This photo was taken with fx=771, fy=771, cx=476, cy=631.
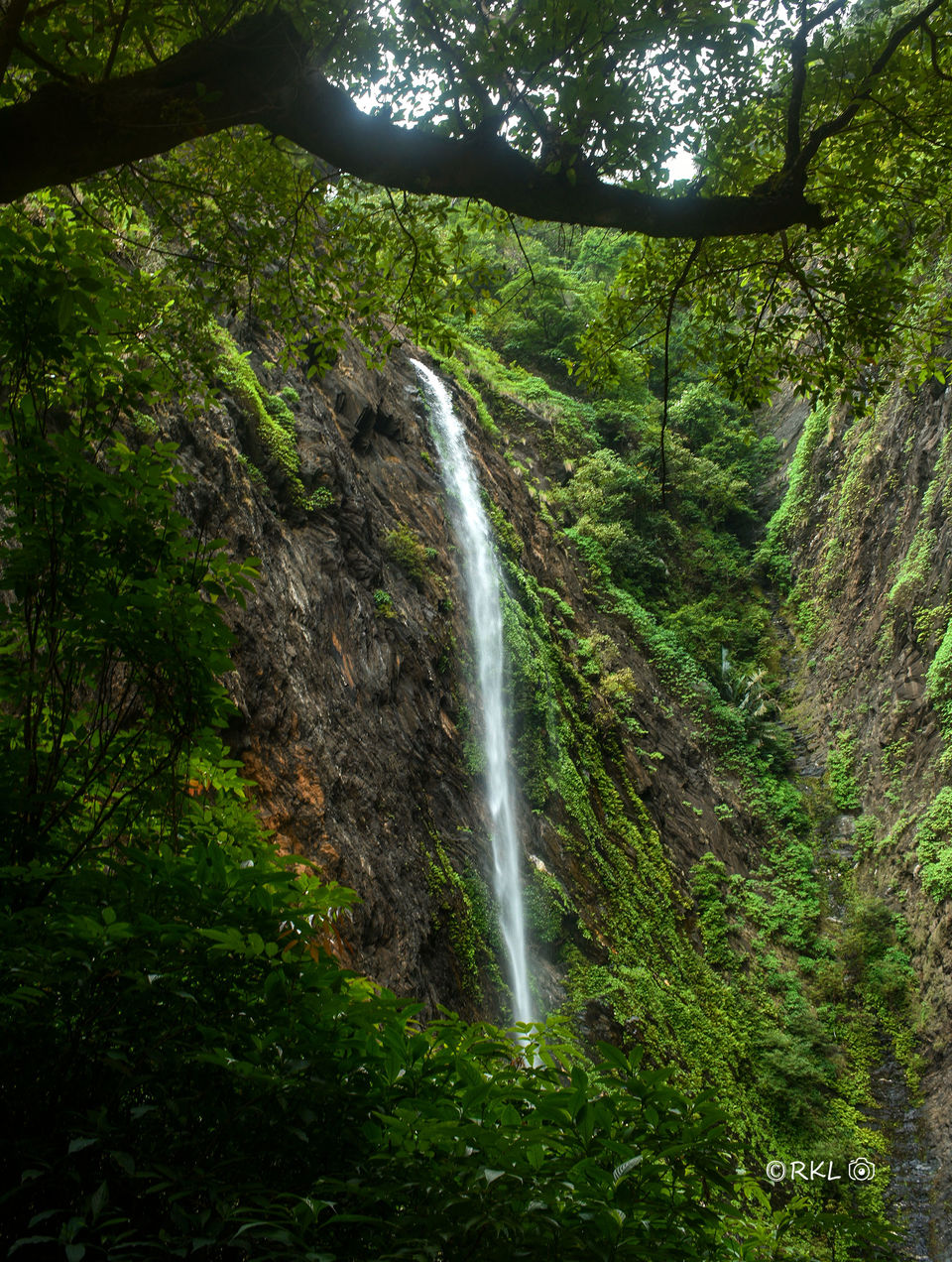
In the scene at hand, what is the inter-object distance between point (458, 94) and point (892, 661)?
54.1 ft

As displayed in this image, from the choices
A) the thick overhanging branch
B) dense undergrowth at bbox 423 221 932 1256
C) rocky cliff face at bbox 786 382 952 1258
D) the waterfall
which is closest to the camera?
the thick overhanging branch

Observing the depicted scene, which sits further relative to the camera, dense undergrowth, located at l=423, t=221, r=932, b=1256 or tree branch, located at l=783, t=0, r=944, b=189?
dense undergrowth, located at l=423, t=221, r=932, b=1256

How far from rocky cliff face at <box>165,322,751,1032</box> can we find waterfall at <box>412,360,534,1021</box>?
362 millimetres

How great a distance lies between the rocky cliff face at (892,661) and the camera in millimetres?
12617

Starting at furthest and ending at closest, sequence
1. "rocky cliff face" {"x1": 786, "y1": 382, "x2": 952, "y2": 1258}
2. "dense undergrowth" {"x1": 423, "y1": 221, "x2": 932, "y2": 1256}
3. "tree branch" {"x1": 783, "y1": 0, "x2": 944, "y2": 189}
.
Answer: "rocky cliff face" {"x1": 786, "y1": 382, "x2": 952, "y2": 1258} → "dense undergrowth" {"x1": 423, "y1": 221, "x2": 932, "y2": 1256} → "tree branch" {"x1": 783, "y1": 0, "x2": 944, "y2": 189}

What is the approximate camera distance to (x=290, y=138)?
118 inches

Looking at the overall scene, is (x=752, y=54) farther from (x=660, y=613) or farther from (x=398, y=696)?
(x=660, y=613)

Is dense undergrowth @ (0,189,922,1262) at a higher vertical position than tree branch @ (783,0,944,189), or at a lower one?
lower

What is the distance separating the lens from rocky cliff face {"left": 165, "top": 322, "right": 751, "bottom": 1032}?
23.1 feet

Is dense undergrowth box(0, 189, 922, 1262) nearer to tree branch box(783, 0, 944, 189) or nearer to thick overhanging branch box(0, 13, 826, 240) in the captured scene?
thick overhanging branch box(0, 13, 826, 240)

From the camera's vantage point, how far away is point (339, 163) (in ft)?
9.98

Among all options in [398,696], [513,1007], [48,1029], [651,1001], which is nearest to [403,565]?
[398,696]

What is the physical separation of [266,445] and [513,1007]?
710 centimetres

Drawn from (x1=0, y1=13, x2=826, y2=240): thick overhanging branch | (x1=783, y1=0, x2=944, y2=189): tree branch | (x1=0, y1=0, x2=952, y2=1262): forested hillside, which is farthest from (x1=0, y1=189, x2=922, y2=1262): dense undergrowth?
(x1=783, y1=0, x2=944, y2=189): tree branch
